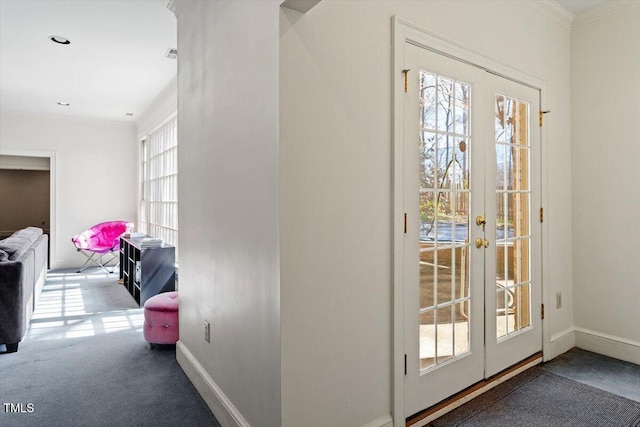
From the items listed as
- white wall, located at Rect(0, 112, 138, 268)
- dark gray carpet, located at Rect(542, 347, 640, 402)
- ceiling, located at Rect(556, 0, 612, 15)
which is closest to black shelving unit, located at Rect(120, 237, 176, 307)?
white wall, located at Rect(0, 112, 138, 268)

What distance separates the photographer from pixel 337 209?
1731mm

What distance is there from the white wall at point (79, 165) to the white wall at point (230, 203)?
5.22 meters

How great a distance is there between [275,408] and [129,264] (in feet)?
14.1

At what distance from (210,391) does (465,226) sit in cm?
182

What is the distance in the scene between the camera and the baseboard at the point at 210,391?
6.44 feet

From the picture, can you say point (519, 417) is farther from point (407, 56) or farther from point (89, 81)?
point (89, 81)

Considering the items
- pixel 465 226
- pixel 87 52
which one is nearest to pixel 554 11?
pixel 465 226

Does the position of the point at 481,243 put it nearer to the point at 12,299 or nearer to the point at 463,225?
the point at 463,225

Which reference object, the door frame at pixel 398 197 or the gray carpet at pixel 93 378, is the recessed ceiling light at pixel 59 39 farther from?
the door frame at pixel 398 197

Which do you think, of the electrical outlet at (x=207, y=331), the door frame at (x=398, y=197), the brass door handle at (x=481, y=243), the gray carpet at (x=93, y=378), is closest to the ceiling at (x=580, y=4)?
the door frame at (x=398, y=197)

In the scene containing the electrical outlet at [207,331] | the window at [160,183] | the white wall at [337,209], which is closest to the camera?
the white wall at [337,209]

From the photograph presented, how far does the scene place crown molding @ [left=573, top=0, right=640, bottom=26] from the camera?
113 inches

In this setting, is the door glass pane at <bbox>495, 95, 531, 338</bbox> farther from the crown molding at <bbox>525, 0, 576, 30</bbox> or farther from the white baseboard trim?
the white baseboard trim

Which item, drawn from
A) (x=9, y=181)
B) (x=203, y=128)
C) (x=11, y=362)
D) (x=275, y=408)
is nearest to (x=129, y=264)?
(x=11, y=362)
